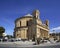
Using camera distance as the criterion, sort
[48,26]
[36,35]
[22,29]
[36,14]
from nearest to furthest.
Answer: [36,35] < [36,14] < [22,29] < [48,26]

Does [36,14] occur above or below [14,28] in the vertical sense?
above

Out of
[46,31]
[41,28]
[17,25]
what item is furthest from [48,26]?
[17,25]

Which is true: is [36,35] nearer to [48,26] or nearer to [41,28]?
[41,28]

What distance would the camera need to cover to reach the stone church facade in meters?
58.2

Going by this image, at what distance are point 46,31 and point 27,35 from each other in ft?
31.6

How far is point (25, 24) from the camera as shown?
65.9m

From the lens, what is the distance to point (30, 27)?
61531 mm

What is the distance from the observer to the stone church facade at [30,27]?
58.2m

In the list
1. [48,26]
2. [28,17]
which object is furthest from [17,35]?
[48,26]

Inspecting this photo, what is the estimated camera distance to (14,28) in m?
72.3

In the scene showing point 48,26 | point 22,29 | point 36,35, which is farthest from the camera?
point 48,26

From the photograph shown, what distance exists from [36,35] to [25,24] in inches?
452

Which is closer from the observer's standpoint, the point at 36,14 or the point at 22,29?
the point at 36,14

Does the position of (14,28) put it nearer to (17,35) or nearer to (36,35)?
(17,35)
